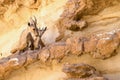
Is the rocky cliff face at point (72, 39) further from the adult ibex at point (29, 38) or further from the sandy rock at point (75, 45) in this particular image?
the adult ibex at point (29, 38)

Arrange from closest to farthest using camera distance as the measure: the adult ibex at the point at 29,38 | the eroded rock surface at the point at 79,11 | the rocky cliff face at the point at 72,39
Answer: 1. the rocky cliff face at the point at 72,39
2. the eroded rock surface at the point at 79,11
3. the adult ibex at the point at 29,38

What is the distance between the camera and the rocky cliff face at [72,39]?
4.07 meters

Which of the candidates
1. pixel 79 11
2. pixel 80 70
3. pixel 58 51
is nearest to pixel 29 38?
pixel 58 51

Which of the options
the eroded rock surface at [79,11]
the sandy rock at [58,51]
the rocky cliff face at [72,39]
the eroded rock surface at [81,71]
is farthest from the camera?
the eroded rock surface at [79,11]

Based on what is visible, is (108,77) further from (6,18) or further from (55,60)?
(6,18)

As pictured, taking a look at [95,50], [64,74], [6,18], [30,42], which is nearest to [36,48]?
[30,42]

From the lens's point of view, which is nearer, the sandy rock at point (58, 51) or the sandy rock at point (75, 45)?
the sandy rock at point (75, 45)

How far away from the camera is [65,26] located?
4680 millimetres

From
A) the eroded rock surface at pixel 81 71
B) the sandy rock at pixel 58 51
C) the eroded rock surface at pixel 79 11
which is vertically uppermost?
the eroded rock surface at pixel 79 11

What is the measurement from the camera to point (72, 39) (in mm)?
4219

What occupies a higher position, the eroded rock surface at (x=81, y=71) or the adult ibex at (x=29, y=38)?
the adult ibex at (x=29, y=38)

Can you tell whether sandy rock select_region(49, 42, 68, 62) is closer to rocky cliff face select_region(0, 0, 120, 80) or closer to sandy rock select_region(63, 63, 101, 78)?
rocky cliff face select_region(0, 0, 120, 80)

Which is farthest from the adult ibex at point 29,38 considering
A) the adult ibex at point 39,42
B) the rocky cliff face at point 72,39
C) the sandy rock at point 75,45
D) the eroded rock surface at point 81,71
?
the eroded rock surface at point 81,71

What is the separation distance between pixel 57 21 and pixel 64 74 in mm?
854
